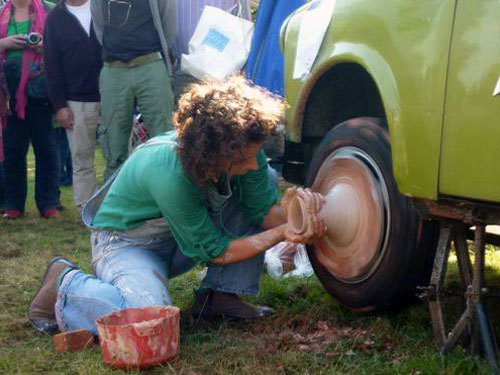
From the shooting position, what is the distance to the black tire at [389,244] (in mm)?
2775

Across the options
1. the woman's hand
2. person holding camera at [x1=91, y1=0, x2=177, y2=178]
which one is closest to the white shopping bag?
person holding camera at [x1=91, y1=0, x2=177, y2=178]

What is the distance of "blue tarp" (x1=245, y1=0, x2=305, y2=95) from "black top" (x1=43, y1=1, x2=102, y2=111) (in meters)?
1.16

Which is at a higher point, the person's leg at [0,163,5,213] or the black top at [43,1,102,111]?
the black top at [43,1,102,111]

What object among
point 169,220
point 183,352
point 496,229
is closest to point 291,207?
point 169,220

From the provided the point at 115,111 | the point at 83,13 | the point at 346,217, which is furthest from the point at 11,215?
the point at 346,217

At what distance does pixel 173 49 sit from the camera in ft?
18.7

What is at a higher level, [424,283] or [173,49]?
[173,49]

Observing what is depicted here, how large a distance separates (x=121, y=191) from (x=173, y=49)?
8.45 feet

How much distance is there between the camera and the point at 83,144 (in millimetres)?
5875

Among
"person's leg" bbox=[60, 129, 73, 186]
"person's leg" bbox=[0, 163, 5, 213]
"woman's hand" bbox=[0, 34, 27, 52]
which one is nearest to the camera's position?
"woman's hand" bbox=[0, 34, 27, 52]

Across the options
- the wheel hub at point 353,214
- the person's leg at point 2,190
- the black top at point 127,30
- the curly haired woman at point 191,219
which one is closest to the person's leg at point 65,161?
the person's leg at point 2,190

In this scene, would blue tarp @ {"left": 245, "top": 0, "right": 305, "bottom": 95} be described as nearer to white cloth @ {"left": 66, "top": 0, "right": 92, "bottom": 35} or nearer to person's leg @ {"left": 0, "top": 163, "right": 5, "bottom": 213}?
white cloth @ {"left": 66, "top": 0, "right": 92, "bottom": 35}

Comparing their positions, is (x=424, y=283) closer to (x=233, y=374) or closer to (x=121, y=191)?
(x=233, y=374)

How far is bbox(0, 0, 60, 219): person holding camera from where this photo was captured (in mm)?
6078
